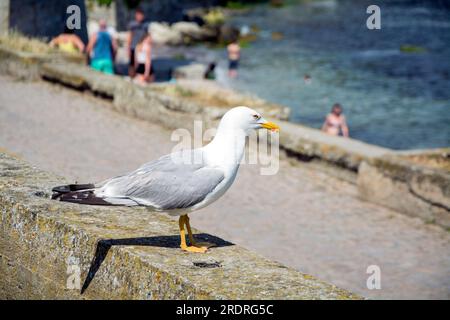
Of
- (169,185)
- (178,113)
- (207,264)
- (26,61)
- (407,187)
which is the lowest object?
(407,187)

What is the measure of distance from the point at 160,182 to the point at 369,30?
4138cm

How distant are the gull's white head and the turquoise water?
1743 centimetres

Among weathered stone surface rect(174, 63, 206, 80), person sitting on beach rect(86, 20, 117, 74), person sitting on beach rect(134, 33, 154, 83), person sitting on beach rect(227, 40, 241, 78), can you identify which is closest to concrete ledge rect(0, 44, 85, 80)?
person sitting on beach rect(86, 20, 117, 74)

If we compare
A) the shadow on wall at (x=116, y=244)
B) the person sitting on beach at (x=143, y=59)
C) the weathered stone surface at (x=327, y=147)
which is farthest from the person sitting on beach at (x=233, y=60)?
the shadow on wall at (x=116, y=244)

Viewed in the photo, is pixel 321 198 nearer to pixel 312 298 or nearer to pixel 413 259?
pixel 413 259

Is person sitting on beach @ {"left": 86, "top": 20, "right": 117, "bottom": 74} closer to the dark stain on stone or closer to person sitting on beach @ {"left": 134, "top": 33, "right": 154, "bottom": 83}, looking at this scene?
person sitting on beach @ {"left": 134, "top": 33, "right": 154, "bottom": 83}

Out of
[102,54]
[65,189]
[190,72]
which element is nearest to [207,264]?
[65,189]

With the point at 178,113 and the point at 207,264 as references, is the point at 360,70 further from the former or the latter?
the point at 207,264

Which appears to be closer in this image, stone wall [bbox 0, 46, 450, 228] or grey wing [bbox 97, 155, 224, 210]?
grey wing [bbox 97, 155, 224, 210]

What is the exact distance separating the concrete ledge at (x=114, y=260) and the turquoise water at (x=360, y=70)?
58.0 feet

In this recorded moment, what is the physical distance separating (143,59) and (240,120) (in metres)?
14.1

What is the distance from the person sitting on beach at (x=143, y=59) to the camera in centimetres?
1924

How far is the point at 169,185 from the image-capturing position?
5.43 metres

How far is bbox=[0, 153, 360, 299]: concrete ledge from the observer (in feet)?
15.3
